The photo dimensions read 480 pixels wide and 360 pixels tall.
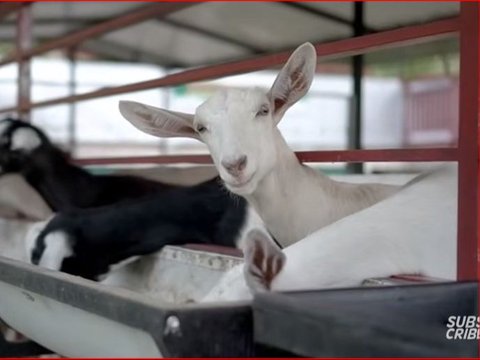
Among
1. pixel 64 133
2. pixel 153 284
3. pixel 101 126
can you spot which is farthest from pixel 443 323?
pixel 101 126

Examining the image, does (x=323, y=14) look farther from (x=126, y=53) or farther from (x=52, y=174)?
(x=126, y=53)

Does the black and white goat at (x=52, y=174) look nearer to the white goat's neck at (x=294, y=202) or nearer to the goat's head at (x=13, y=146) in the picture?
the goat's head at (x=13, y=146)

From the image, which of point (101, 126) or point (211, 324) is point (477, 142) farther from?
point (101, 126)

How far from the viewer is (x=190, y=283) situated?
251cm

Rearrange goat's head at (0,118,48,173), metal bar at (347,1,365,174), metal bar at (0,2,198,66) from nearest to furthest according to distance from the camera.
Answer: metal bar at (0,2,198,66) < goat's head at (0,118,48,173) < metal bar at (347,1,365,174)

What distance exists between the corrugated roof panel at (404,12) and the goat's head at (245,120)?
290 centimetres

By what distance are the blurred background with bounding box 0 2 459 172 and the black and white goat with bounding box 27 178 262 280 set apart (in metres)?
1.09

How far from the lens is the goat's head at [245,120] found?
1.71 m

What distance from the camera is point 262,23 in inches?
219

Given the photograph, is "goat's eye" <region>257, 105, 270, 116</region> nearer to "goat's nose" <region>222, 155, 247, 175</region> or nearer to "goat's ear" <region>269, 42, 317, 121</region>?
"goat's ear" <region>269, 42, 317, 121</region>

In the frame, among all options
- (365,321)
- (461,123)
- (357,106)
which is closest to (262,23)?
(357,106)

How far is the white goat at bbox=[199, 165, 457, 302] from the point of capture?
1.54 metres

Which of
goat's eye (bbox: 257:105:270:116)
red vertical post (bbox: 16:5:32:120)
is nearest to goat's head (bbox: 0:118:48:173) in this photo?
red vertical post (bbox: 16:5:32:120)

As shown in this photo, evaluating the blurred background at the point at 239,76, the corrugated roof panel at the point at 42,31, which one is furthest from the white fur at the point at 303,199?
the corrugated roof panel at the point at 42,31
